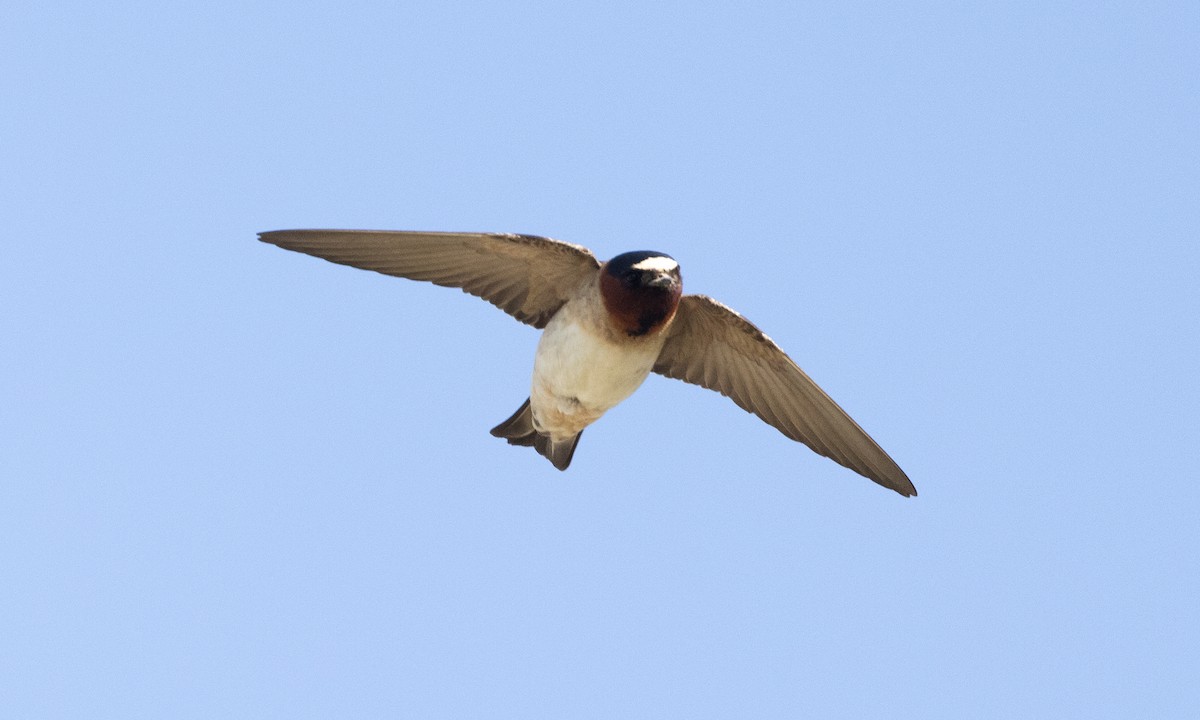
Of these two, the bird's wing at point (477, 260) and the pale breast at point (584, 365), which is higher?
the bird's wing at point (477, 260)

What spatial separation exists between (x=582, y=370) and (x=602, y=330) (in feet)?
0.90

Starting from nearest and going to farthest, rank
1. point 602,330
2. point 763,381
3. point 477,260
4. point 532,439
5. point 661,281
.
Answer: point 661,281
point 602,330
point 477,260
point 763,381
point 532,439

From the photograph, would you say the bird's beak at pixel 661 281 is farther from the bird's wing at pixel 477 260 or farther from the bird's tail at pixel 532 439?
the bird's tail at pixel 532 439

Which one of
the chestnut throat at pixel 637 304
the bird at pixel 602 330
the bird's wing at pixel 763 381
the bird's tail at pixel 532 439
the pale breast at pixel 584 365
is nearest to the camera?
the chestnut throat at pixel 637 304

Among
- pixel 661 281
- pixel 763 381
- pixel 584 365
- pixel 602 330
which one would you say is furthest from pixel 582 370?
pixel 763 381

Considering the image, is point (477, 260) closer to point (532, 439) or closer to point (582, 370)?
point (582, 370)

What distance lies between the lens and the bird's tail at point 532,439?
12.0 meters

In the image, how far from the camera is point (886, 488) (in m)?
11.6

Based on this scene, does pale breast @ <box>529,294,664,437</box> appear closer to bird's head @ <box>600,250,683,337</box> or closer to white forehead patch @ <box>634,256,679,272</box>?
bird's head @ <box>600,250,683,337</box>

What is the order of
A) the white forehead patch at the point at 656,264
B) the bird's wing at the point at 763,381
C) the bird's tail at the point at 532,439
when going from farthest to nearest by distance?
the bird's tail at the point at 532,439, the bird's wing at the point at 763,381, the white forehead patch at the point at 656,264

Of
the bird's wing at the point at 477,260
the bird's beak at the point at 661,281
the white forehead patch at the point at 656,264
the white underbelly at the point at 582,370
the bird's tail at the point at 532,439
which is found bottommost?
the bird's tail at the point at 532,439

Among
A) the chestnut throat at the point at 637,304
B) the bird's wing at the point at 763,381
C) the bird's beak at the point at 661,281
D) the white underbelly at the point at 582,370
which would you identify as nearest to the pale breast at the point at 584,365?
the white underbelly at the point at 582,370

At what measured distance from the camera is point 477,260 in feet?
36.1

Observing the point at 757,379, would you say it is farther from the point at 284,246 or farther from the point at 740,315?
the point at 284,246
